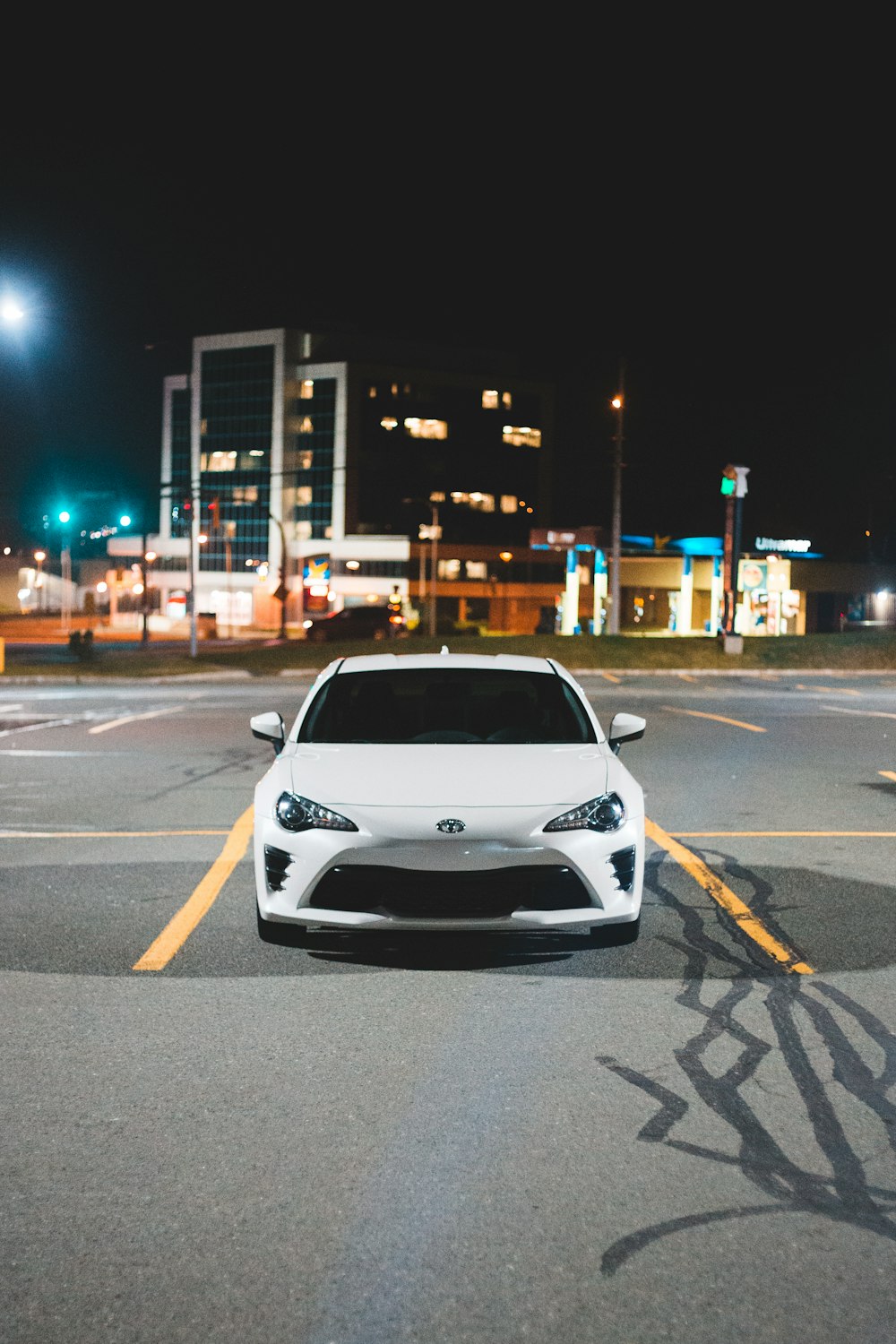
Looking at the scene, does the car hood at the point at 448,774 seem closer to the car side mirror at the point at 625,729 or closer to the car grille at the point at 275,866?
the car grille at the point at 275,866

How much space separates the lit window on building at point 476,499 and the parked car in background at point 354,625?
51239 millimetres

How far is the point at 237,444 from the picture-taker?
10950 cm

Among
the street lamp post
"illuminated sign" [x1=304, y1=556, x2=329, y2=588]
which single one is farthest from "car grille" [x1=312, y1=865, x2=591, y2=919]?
"illuminated sign" [x1=304, y1=556, x2=329, y2=588]

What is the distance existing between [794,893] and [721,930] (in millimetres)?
1226

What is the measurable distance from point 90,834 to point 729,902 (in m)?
5.23

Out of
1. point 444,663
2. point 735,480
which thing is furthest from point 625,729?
point 735,480

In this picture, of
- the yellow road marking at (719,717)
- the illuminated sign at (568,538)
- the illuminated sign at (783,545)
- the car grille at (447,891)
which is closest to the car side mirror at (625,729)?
the car grille at (447,891)

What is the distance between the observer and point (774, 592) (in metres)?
58.9

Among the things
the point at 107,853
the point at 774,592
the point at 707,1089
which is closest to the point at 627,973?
the point at 707,1089

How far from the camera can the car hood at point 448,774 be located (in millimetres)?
6168

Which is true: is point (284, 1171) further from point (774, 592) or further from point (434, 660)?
point (774, 592)

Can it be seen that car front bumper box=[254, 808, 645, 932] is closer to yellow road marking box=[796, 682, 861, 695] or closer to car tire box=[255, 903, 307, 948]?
car tire box=[255, 903, 307, 948]

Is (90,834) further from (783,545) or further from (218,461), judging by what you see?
(218,461)

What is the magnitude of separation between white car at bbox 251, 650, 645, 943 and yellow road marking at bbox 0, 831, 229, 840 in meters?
3.69
